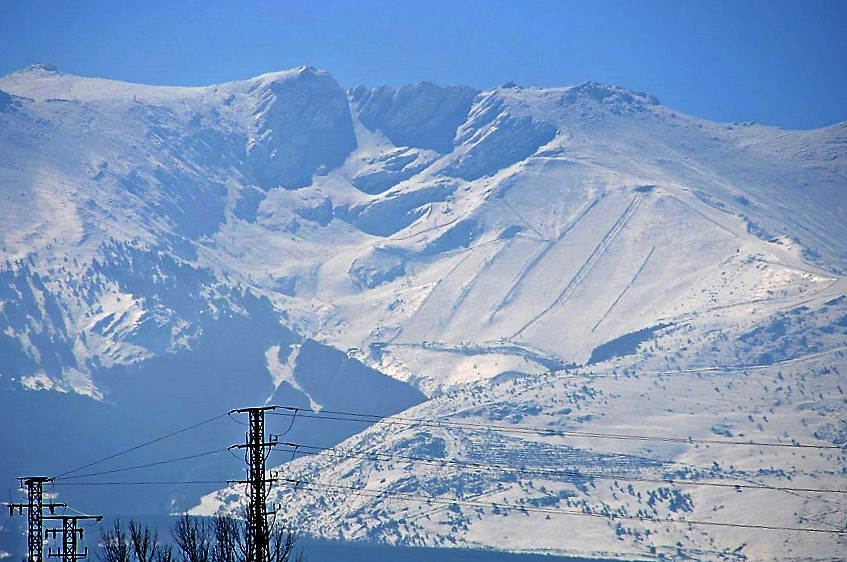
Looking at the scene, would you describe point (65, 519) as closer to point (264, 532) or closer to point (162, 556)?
point (162, 556)

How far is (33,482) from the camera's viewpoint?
78.7 m

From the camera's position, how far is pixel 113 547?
77.2 metres

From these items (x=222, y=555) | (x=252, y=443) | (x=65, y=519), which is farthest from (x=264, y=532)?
(x=65, y=519)

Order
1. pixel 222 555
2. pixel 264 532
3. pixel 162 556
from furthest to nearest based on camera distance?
pixel 162 556 < pixel 222 555 < pixel 264 532

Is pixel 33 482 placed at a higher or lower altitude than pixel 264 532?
higher

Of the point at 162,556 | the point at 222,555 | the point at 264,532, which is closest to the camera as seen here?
the point at 264,532

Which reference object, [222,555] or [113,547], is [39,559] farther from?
[222,555]

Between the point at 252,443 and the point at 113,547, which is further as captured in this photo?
the point at 113,547

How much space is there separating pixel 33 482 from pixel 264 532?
17.6 metres

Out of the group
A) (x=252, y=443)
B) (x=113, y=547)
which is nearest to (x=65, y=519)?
(x=113, y=547)

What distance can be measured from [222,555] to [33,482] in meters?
10.9

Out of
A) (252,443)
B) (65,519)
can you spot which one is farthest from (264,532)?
(65,519)

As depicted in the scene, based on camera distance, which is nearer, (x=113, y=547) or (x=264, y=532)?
(x=264, y=532)

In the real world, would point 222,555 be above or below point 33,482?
below
